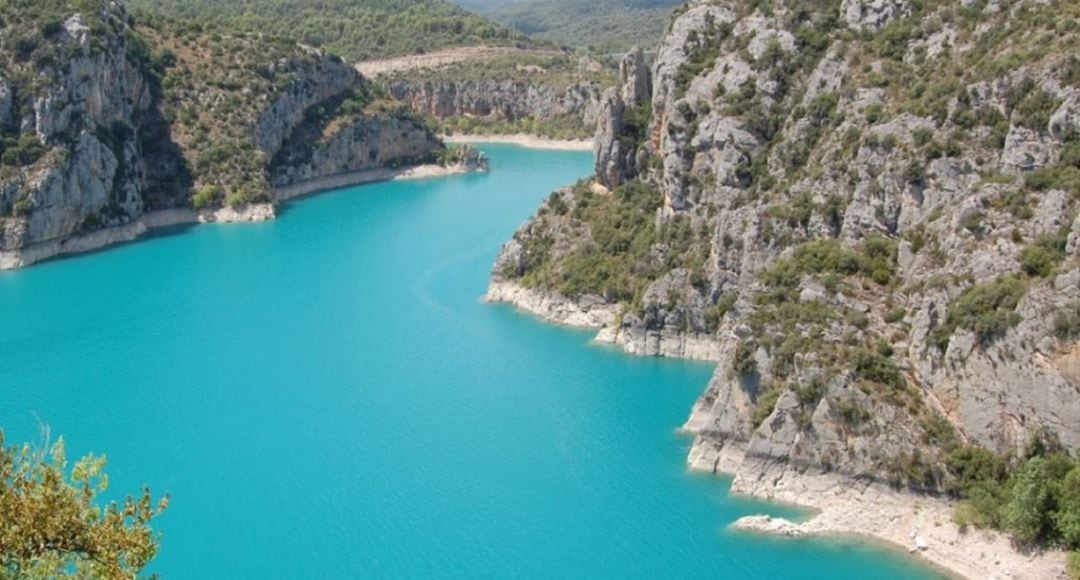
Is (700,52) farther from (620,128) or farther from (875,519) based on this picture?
(875,519)

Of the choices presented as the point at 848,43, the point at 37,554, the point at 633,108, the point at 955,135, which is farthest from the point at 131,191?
the point at 37,554

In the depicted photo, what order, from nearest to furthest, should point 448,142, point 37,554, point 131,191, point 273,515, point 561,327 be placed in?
point 37,554, point 273,515, point 561,327, point 131,191, point 448,142

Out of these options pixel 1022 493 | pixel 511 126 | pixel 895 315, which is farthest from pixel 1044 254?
pixel 511 126

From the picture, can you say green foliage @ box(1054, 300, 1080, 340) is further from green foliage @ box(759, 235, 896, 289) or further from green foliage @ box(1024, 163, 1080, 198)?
green foliage @ box(759, 235, 896, 289)

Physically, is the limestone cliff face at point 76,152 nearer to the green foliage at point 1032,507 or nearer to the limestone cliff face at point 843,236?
the limestone cliff face at point 843,236

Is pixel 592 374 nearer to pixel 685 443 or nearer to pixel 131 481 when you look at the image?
pixel 685 443

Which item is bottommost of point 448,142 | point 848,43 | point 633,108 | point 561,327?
point 448,142

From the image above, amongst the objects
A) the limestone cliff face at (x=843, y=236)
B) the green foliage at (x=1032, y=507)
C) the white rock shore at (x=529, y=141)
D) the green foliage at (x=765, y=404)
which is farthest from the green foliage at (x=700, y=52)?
the white rock shore at (x=529, y=141)
